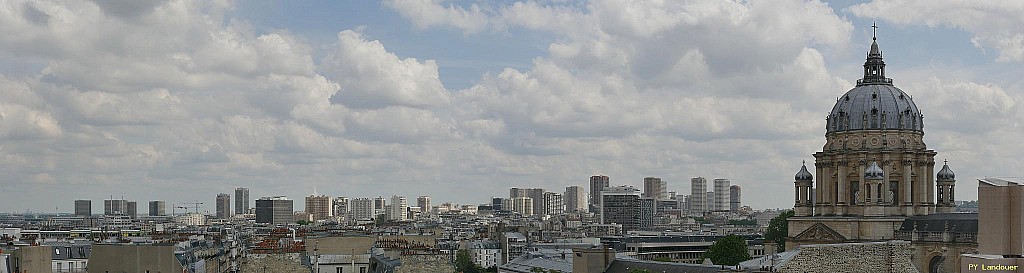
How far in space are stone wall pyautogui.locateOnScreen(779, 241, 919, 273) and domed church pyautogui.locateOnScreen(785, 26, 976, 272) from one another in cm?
4111

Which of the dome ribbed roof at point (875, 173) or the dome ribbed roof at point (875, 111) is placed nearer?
the dome ribbed roof at point (875, 173)

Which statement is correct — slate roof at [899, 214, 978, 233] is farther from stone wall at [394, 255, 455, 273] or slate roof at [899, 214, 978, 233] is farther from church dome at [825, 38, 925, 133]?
stone wall at [394, 255, 455, 273]

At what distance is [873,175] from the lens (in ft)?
363

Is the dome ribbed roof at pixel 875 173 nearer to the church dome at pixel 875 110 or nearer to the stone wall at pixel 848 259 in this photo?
the church dome at pixel 875 110

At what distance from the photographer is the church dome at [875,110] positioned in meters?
114

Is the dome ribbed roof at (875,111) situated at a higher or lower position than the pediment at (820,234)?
higher

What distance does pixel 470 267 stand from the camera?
126500 mm

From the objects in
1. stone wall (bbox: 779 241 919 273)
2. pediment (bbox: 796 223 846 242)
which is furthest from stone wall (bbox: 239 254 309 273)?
pediment (bbox: 796 223 846 242)

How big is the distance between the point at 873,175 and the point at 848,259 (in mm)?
45353

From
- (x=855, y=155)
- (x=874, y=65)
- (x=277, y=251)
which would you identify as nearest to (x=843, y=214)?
(x=855, y=155)

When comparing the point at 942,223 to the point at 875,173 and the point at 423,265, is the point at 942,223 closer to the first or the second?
the point at 875,173

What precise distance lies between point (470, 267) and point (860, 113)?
36638 millimetres

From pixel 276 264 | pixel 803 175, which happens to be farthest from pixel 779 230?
pixel 276 264

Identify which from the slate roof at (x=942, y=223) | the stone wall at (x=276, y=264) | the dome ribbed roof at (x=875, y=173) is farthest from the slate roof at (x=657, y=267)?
the dome ribbed roof at (x=875, y=173)
